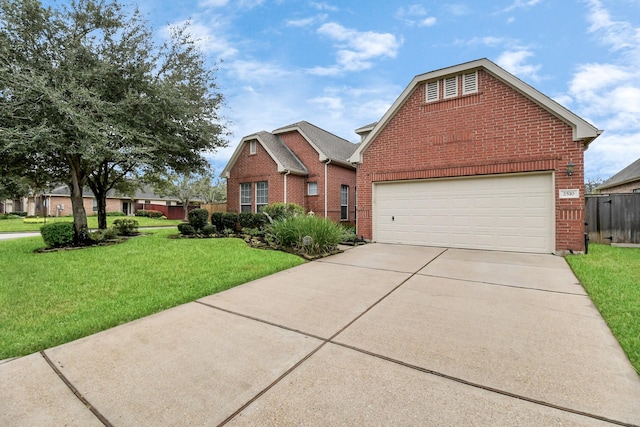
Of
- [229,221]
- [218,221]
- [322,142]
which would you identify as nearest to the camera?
[229,221]

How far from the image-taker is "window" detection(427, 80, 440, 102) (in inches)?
354

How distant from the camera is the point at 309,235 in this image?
7.70 metres

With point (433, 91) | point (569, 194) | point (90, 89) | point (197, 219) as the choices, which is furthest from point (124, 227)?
point (569, 194)

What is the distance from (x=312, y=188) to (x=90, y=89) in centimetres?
898

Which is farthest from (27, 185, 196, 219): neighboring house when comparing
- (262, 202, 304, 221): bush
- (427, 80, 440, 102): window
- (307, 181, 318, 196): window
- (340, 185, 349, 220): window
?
(427, 80, 440, 102): window

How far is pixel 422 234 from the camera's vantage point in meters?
9.23

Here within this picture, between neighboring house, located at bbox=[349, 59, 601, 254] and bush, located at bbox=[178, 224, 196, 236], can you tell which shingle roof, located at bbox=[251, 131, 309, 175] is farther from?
bush, located at bbox=[178, 224, 196, 236]

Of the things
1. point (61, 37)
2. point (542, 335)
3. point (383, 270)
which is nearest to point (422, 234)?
point (383, 270)

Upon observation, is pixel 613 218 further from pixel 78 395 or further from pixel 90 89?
pixel 90 89

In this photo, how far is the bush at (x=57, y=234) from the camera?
8.82 meters

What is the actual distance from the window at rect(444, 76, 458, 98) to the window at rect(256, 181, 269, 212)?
856 cm

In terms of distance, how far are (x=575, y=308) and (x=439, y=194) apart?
5.59 metres

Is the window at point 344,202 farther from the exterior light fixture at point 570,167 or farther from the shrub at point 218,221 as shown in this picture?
the exterior light fixture at point 570,167

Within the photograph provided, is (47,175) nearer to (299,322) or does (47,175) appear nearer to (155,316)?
(155,316)
